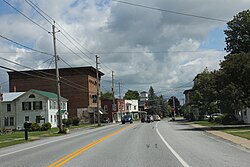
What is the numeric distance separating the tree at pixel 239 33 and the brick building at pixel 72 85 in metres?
40.5

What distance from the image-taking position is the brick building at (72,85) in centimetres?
Result: 8950

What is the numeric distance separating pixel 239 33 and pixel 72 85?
4512 cm

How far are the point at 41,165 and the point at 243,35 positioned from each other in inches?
1902

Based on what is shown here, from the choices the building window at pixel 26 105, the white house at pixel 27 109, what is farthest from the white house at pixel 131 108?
the building window at pixel 26 105

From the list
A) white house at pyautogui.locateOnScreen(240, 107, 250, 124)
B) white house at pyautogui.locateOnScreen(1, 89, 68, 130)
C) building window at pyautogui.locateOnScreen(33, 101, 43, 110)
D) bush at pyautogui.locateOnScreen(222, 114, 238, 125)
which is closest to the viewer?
white house at pyautogui.locateOnScreen(240, 107, 250, 124)

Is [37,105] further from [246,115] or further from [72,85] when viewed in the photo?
[246,115]

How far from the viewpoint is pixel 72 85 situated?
9088 centimetres

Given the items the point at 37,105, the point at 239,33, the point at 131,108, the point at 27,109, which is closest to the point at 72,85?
the point at 37,105

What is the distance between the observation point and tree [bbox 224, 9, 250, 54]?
56.1 m

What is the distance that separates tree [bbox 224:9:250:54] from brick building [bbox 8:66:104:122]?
40451mm

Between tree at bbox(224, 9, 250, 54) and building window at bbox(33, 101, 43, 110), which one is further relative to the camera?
building window at bbox(33, 101, 43, 110)

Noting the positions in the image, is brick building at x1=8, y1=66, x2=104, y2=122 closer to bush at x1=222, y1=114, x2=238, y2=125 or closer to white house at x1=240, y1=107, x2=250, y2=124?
bush at x1=222, y1=114, x2=238, y2=125

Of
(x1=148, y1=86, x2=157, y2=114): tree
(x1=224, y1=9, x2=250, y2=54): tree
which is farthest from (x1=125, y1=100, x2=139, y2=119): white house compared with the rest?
(x1=224, y1=9, x2=250, y2=54): tree

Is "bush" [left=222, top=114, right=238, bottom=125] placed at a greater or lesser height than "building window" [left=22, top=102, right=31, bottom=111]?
lesser
